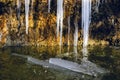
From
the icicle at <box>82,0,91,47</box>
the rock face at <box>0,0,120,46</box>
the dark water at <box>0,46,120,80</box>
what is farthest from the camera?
the rock face at <box>0,0,120,46</box>

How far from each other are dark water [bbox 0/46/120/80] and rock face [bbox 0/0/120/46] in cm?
275

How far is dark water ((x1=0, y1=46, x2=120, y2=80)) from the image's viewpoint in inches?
1089

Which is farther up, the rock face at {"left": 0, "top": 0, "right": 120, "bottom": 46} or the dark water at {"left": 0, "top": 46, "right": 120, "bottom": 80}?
the rock face at {"left": 0, "top": 0, "right": 120, "bottom": 46}

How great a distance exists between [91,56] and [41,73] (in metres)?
8.64

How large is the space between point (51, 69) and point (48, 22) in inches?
634

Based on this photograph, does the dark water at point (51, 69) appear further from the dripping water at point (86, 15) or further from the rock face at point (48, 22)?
the rock face at point (48, 22)

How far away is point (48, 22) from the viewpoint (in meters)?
45.2

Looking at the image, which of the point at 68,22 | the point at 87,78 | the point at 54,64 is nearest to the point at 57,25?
the point at 68,22

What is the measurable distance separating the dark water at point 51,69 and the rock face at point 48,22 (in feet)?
9.03

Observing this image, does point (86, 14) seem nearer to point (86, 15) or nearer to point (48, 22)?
point (86, 15)

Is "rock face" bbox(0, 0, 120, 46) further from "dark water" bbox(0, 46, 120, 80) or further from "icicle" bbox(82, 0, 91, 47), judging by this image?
"dark water" bbox(0, 46, 120, 80)

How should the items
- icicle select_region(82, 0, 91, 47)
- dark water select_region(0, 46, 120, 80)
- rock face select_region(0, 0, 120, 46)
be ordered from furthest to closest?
rock face select_region(0, 0, 120, 46) → icicle select_region(82, 0, 91, 47) → dark water select_region(0, 46, 120, 80)

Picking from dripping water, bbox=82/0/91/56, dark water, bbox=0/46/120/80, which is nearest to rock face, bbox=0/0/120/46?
dripping water, bbox=82/0/91/56

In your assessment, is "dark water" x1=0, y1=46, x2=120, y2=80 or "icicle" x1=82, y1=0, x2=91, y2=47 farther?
"icicle" x1=82, y1=0, x2=91, y2=47
